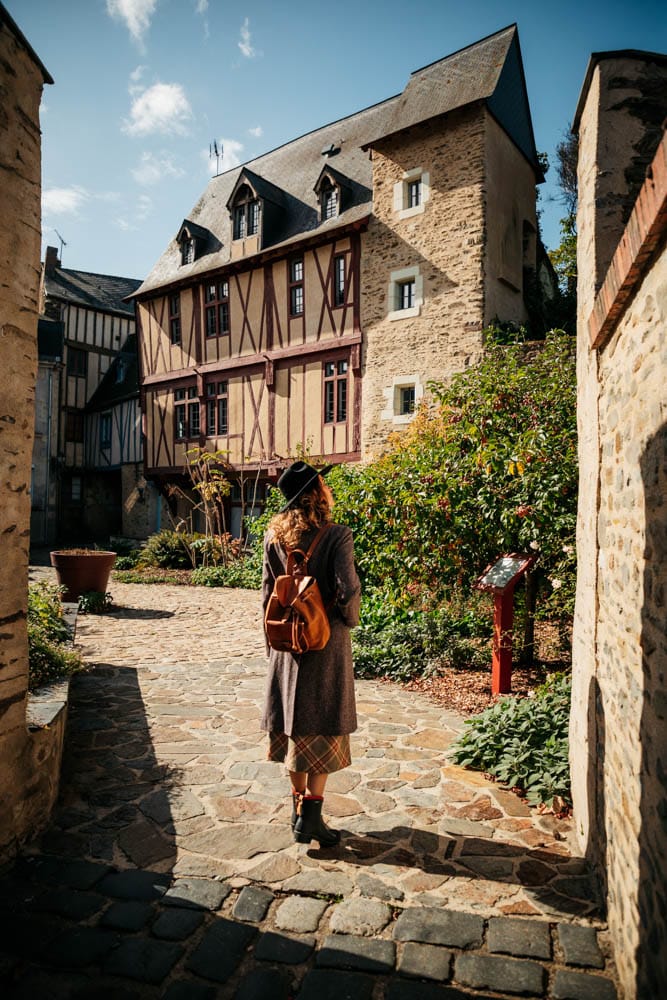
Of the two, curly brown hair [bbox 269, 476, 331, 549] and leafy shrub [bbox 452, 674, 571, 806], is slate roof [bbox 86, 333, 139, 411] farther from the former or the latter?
curly brown hair [bbox 269, 476, 331, 549]

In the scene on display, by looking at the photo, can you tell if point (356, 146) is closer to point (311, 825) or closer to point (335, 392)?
point (335, 392)

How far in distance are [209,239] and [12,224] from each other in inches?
620

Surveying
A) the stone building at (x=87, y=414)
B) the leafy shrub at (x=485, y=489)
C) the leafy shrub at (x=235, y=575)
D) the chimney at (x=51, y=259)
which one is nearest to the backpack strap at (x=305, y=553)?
the leafy shrub at (x=485, y=489)

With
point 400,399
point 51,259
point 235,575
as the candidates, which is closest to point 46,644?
point 235,575

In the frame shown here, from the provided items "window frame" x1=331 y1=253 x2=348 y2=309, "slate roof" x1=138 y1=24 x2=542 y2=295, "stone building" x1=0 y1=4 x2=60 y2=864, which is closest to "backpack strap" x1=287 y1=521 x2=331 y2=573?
"stone building" x1=0 y1=4 x2=60 y2=864

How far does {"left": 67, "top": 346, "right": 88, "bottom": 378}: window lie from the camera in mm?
22750

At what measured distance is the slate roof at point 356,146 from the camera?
1227 centimetres

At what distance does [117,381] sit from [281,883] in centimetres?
2207

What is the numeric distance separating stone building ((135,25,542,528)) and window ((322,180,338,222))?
4 centimetres

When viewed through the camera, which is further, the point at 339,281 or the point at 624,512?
the point at 339,281

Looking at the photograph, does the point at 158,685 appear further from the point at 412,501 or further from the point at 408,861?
the point at 408,861

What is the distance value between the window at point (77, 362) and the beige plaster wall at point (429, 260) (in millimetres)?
14066

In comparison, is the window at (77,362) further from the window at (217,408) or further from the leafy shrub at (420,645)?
the leafy shrub at (420,645)

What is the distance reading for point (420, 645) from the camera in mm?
6172
